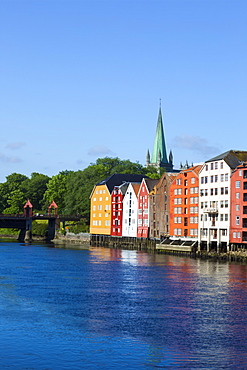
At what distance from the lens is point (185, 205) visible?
12588 centimetres

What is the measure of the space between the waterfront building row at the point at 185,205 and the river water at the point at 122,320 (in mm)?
29205

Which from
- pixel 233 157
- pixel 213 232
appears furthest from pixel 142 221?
pixel 233 157

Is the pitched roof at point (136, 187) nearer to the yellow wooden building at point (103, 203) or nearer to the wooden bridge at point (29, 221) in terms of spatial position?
the yellow wooden building at point (103, 203)

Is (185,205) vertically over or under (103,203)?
under

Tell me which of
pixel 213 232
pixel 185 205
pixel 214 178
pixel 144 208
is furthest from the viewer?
pixel 144 208

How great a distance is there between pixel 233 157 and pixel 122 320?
6883 cm

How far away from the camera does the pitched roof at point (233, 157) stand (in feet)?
359

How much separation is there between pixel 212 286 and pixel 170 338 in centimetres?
2536

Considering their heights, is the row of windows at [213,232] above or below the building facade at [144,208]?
below

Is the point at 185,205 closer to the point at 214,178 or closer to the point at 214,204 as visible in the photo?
the point at 214,204

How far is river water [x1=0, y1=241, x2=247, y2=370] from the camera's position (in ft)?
118

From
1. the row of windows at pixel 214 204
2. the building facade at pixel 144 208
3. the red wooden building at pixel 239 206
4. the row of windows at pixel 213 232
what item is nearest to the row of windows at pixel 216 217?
the row of windows at pixel 214 204

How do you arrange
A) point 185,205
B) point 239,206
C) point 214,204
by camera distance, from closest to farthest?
1. point 239,206
2. point 214,204
3. point 185,205

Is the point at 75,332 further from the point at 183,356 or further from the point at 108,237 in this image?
the point at 108,237
